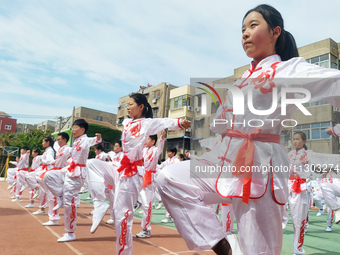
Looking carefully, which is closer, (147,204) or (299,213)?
(299,213)

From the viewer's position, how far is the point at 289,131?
7.09ft

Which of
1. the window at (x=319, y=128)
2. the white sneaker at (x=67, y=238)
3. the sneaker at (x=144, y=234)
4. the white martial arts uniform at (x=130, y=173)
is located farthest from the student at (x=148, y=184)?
the window at (x=319, y=128)

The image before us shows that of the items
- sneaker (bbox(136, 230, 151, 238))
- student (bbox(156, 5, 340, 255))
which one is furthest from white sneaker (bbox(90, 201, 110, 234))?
student (bbox(156, 5, 340, 255))

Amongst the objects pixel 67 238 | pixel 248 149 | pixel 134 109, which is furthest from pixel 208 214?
pixel 67 238

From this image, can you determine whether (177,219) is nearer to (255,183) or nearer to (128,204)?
(255,183)

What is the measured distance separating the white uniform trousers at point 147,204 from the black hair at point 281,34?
4452 mm

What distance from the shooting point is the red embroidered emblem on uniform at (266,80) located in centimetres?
190

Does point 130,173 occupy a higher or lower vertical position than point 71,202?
higher

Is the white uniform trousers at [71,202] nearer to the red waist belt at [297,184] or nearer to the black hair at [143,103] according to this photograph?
the black hair at [143,103]

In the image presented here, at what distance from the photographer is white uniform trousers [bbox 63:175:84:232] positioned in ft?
16.1

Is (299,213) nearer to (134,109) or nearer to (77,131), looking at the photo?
(134,109)

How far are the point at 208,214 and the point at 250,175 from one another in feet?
1.30

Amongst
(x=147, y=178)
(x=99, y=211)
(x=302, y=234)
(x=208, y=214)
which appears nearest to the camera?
(x=208, y=214)

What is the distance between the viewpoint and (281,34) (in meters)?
2.15
